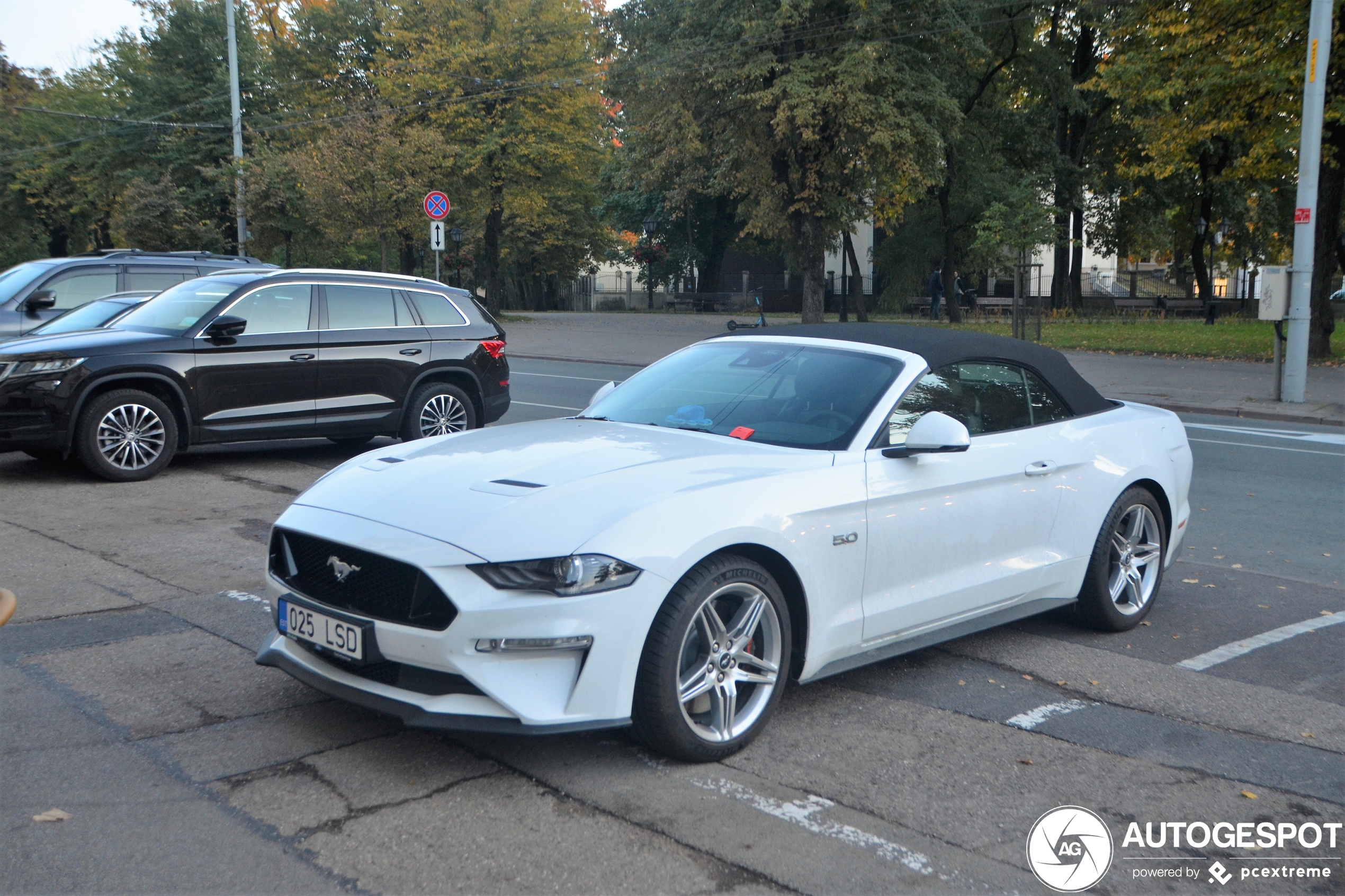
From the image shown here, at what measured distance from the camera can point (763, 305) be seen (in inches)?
2330

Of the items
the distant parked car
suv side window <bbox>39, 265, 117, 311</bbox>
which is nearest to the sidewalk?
the distant parked car

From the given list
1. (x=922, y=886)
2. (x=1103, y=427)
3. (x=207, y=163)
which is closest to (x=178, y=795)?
(x=922, y=886)

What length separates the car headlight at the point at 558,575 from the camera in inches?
146

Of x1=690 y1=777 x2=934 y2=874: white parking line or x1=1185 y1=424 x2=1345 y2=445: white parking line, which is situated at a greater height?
x1=1185 y1=424 x2=1345 y2=445: white parking line

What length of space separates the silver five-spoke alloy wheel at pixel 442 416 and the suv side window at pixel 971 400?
6716 mm

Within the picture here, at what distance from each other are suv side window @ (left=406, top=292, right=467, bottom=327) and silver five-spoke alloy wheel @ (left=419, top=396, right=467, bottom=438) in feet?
2.38

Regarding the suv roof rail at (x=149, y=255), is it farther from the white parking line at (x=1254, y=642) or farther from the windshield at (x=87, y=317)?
the white parking line at (x=1254, y=642)

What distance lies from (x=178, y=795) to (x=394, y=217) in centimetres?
3225

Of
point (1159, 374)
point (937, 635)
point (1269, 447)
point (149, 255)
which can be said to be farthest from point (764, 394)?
point (1159, 374)

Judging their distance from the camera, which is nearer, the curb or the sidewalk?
the curb

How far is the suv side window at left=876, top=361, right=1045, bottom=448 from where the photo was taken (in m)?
4.93

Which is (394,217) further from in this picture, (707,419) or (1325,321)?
(707,419)

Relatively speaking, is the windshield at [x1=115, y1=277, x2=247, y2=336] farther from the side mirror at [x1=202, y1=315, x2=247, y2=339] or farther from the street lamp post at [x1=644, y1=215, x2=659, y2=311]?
the street lamp post at [x1=644, y1=215, x2=659, y2=311]

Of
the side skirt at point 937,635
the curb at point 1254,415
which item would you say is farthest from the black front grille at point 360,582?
the curb at point 1254,415
